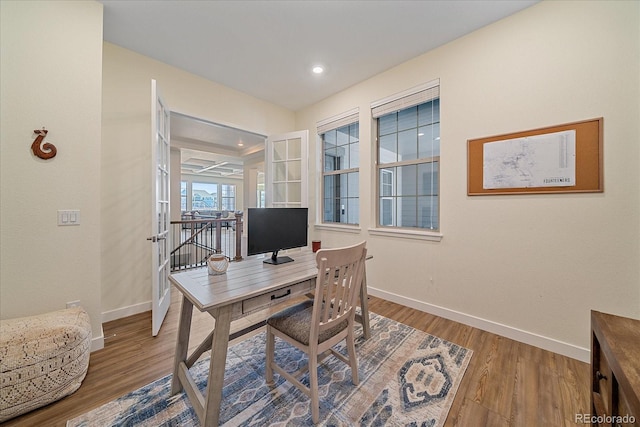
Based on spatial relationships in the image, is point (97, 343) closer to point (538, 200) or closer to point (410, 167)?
point (410, 167)

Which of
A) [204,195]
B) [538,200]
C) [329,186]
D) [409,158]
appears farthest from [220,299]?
[204,195]

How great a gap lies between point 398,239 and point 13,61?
3.58 m

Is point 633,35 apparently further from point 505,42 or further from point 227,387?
point 227,387

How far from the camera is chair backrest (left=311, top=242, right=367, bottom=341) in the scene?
1247 mm

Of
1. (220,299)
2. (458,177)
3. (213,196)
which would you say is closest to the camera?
(220,299)

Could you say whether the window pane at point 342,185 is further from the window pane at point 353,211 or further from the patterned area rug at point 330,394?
the patterned area rug at point 330,394

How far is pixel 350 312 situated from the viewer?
1519 mm

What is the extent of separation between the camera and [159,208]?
236 cm

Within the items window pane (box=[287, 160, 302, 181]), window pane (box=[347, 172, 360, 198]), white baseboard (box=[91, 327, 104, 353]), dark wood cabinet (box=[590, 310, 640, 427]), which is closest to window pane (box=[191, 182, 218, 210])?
window pane (box=[287, 160, 302, 181])

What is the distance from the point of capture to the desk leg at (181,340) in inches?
58.9

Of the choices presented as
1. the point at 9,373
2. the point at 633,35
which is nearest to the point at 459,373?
the point at 633,35

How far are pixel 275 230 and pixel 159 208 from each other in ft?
4.33

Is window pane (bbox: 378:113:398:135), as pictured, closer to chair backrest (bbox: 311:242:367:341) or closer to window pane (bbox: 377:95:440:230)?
window pane (bbox: 377:95:440:230)

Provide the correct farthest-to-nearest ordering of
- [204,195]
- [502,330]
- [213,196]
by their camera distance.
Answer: [213,196]
[204,195]
[502,330]
